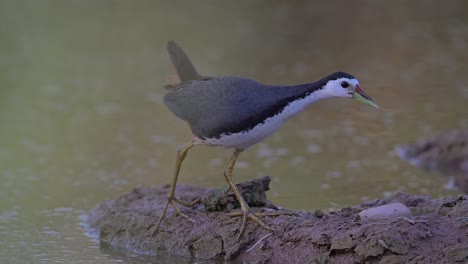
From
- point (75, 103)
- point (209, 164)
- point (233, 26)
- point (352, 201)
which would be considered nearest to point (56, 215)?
point (209, 164)

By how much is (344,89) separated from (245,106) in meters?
0.71

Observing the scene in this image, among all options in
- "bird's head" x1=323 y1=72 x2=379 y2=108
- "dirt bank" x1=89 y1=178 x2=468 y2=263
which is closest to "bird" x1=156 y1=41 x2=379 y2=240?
"bird's head" x1=323 y1=72 x2=379 y2=108

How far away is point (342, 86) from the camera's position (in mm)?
6453

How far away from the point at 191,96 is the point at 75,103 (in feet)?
17.6

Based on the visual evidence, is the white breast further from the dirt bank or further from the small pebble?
the small pebble

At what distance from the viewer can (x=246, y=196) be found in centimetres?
688

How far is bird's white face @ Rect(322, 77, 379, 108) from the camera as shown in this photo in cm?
641

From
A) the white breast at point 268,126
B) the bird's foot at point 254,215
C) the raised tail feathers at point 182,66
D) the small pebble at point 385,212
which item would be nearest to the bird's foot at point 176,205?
the bird's foot at point 254,215

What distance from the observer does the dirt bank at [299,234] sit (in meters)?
5.78

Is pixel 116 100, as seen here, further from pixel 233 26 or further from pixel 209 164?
pixel 233 26

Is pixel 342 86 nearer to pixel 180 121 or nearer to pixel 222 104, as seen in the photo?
pixel 222 104

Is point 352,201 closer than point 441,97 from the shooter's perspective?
Yes

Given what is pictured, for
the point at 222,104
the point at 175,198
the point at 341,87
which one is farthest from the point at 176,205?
the point at 341,87

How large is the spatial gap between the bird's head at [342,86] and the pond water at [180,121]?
1.53 meters
